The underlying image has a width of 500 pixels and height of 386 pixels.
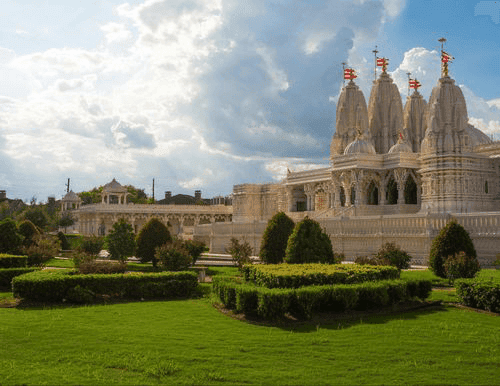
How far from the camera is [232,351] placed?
942 centimetres

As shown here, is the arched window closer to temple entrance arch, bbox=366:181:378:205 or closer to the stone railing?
temple entrance arch, bbox=366:181:378:205

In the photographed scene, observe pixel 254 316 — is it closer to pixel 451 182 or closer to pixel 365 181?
pixel 451 182

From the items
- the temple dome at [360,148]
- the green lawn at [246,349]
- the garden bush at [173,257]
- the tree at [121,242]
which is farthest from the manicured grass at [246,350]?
the temple dome at [360,148]

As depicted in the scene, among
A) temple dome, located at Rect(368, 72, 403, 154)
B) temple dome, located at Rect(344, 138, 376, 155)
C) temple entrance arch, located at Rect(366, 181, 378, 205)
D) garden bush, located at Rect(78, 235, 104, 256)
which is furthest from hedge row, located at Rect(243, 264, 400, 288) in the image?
temple dome, located at Rect(368, 72, 403, 154)

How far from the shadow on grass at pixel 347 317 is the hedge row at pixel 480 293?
56 centimetres

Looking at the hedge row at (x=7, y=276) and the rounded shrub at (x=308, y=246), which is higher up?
the rounded shrub at (x=308, y=246)

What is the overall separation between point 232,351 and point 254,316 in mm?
3270

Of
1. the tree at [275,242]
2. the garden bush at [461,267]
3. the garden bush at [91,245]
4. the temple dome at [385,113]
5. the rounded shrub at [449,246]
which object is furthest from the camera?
the temple dome at [385,113]

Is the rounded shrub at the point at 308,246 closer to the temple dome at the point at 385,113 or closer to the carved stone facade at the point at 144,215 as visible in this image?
the temple dome at the point at 385,113

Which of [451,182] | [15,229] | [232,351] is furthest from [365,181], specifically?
[232,351]

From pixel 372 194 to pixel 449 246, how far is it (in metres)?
28.7

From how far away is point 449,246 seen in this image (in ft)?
66.0

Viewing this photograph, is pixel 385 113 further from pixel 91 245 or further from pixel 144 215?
pixel 91 245

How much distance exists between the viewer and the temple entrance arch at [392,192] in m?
46.5
